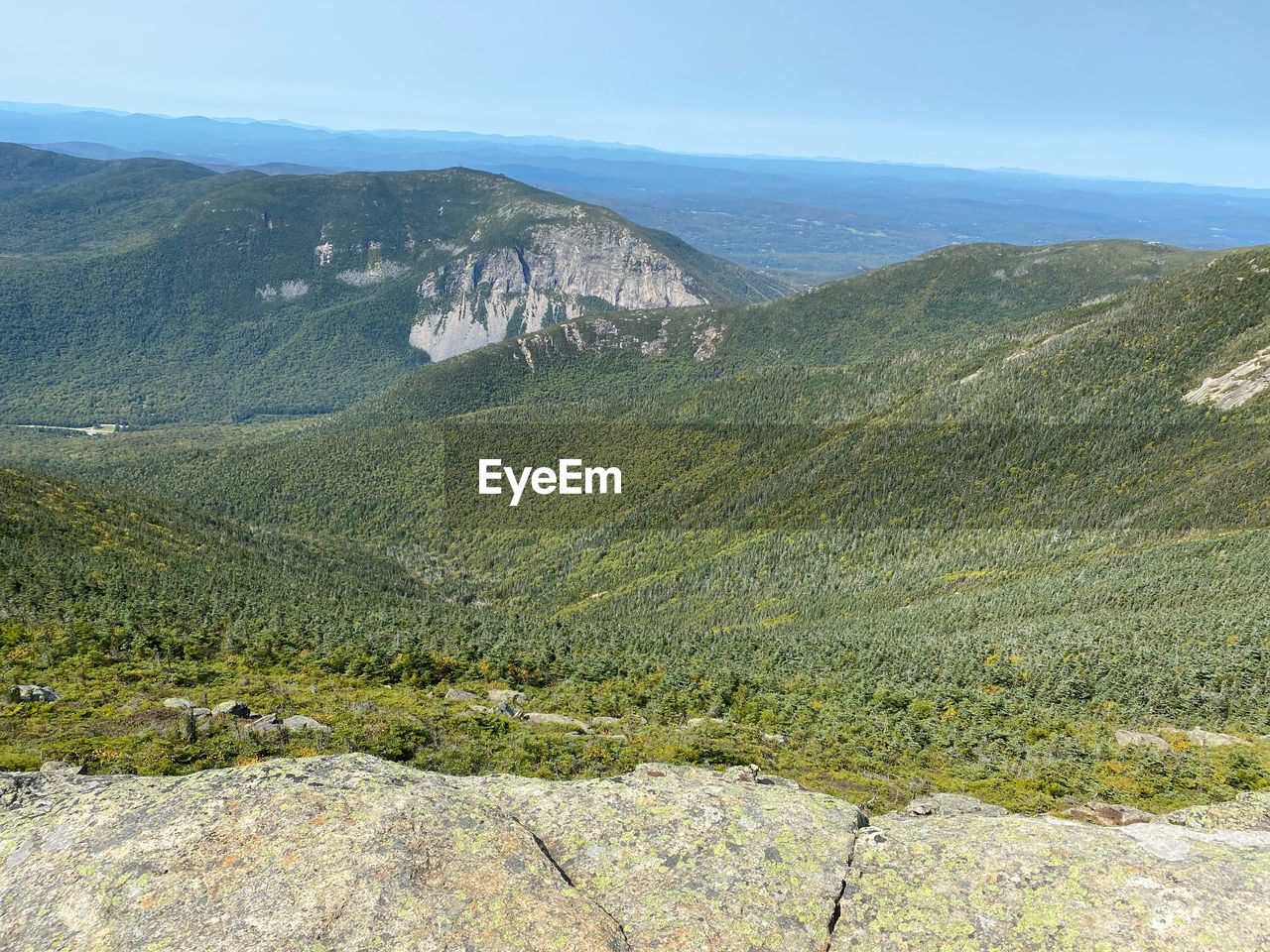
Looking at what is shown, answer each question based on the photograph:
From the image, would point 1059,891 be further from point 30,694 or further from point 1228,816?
point 30,694

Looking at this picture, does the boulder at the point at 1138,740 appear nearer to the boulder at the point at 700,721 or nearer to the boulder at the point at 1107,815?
the boulder at the point at 1107,815

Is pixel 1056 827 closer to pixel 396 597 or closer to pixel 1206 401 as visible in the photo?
pixel 396 597

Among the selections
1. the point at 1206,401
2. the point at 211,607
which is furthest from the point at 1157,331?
the point at 211,607

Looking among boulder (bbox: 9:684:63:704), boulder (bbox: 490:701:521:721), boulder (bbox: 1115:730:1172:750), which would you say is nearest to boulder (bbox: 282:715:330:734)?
boulder (bbox: 490:701:521:721)

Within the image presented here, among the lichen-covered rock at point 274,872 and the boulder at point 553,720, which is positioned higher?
the lichen-covered rock at point 274,872

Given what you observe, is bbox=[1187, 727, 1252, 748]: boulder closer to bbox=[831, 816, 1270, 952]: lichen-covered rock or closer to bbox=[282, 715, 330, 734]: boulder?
bbox=[831, 816, 1270, 952]: lichen-covered rock

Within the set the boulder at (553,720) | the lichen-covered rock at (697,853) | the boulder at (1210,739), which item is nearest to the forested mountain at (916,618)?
the boulder at (1210,739)

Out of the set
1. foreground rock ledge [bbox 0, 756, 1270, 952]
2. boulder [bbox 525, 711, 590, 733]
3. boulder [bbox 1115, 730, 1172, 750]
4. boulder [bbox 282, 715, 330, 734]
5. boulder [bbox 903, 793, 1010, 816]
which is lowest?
boulder [bbox 525, 711, 590, 733]
